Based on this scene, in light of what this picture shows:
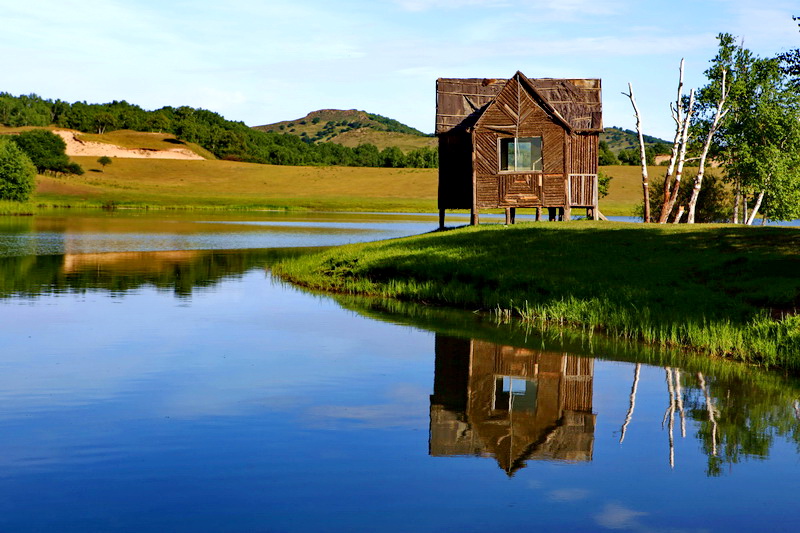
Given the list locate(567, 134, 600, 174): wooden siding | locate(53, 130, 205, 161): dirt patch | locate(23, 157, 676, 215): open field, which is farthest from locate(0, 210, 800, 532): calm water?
locate(53, 130, 205, 161): dirt patch

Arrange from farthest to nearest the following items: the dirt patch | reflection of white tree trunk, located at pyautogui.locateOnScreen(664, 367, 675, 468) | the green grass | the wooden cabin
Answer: the green grass, the dirt patch, the wooden cabin, reflection of white tree trunk, located at pyautogui.locateOnScreen(664, 367, 675, 468)

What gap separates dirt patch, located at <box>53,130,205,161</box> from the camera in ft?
496

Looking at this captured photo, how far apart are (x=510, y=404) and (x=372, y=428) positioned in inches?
111

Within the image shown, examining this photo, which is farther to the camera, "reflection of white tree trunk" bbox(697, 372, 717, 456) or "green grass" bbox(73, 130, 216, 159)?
"green grass" bbox(73, 130, 216, 159)

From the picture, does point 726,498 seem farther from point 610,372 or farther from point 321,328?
point 321,328

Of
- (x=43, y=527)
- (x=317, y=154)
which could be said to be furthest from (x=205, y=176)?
(x=43, y=527)

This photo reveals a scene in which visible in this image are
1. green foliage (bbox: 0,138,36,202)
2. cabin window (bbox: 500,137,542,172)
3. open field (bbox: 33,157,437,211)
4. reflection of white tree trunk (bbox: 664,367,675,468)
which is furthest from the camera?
open field (bbox: 33,157,437,211)

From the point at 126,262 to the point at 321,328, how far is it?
20.0 metres

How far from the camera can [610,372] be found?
1627 centimetres

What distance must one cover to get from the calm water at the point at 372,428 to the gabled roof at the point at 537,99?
2115cm

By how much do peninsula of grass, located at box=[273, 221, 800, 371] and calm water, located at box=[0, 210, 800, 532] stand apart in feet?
3.80

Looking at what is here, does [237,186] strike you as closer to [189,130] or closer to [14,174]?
[14,174]

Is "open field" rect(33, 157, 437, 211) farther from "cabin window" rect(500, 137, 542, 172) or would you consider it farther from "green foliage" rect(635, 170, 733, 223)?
"cabin window" rect(500, 137, 542, 172)

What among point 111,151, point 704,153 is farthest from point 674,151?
point 111,151
